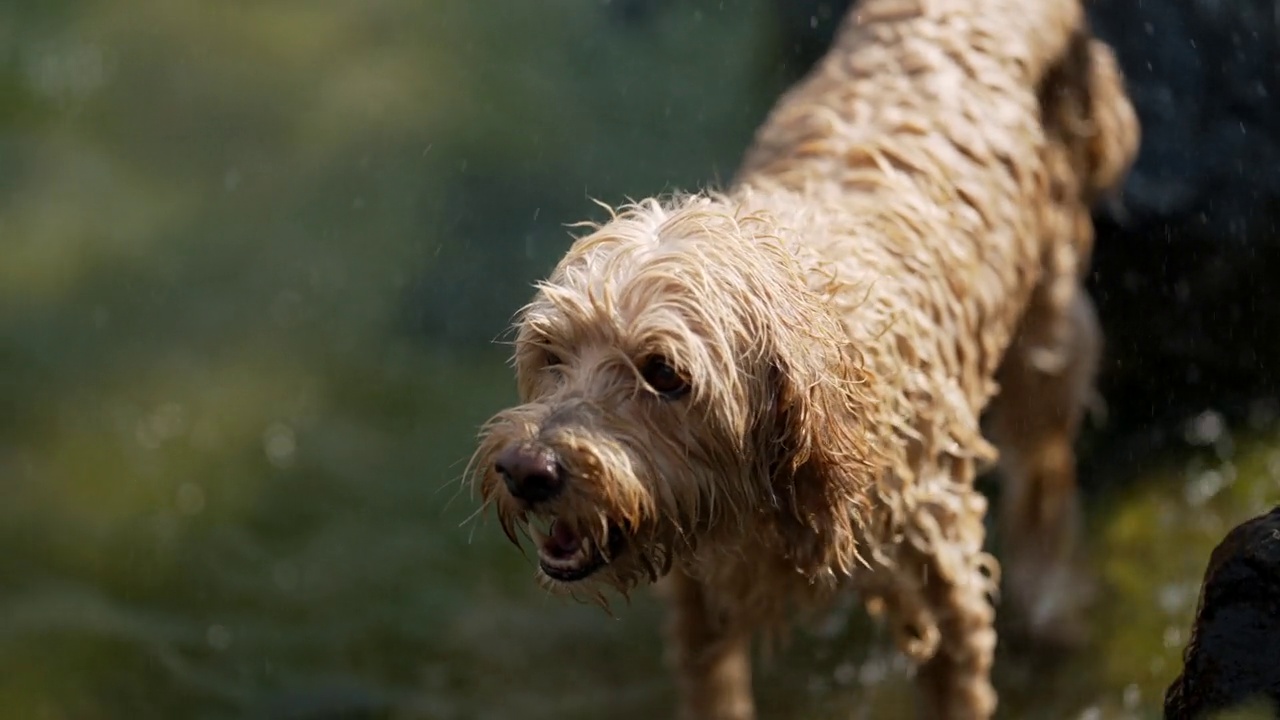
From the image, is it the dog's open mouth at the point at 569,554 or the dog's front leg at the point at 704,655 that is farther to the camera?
the dog's front leg at the point at 704,655

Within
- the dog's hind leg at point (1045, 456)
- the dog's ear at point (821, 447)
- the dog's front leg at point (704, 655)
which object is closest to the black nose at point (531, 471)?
the dog's ear at point (821, 447)

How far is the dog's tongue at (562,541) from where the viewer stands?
141 inches

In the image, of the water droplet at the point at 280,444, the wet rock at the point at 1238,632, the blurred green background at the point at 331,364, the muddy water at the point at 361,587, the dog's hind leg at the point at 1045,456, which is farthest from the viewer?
the water droplet at the point at 280,444

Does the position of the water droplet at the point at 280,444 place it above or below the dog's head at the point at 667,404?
above

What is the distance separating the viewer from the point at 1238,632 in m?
3.16

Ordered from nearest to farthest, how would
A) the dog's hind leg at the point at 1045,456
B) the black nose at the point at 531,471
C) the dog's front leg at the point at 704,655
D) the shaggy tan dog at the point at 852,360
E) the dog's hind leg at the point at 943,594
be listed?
1. the black nose at the point at 531,471
2. the shaggy tan dog at the point at 852,360
3. the dog's hind leg at the point at 943,594
4. the dog's front leg at the point at 704,655
5. the dog's hind leg at the point at 1045,456

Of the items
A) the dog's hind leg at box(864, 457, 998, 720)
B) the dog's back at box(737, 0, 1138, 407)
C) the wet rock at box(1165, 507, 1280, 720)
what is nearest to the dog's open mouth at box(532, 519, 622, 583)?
the dog's hind leg at box(864, 457, 998, 720)

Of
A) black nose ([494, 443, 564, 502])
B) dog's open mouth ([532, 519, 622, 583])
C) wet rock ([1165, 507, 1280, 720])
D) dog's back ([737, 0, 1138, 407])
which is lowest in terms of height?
wet rock ([1165, 507, 1280, 720])

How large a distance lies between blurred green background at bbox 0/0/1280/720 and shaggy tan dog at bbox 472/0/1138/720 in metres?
0.80

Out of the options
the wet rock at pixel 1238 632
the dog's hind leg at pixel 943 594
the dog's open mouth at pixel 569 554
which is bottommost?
the wet rock at pixel 1238 632

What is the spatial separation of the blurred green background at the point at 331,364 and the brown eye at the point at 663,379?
7.91 feet

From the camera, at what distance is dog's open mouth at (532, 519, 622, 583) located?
3602mm

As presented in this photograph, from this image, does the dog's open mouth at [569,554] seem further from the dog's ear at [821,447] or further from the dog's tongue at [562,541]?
the dog's ear at [821,447]

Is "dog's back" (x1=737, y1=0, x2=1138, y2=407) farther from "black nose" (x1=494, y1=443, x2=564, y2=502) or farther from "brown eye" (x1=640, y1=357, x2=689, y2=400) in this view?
"black nose" (x1=494, y1=443, x2=564, y2=502)
